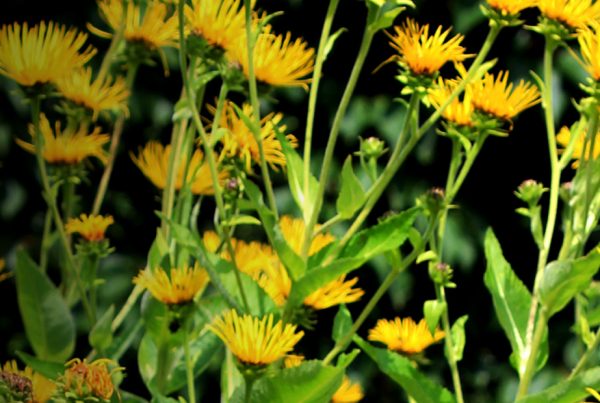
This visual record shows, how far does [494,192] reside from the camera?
7.55ft

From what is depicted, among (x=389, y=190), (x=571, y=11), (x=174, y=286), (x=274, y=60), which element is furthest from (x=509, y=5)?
(x=389, y=190)

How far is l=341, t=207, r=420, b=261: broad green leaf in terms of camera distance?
719mm

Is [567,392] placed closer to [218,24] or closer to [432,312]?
[432,312]

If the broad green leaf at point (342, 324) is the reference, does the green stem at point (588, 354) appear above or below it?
above

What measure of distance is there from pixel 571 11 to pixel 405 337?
0.25 m

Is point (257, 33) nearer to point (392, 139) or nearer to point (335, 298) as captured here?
point (335, 298)

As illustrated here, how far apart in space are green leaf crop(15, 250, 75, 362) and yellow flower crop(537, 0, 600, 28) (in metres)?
0.40

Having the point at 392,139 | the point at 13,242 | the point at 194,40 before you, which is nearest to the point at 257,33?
the point at 194,40

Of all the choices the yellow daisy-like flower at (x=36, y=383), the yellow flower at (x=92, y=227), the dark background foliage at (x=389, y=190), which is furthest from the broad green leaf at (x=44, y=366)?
the dark background foliage at (x=389, y=190)

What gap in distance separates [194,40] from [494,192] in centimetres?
160

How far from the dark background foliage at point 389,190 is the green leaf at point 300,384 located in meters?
1.42

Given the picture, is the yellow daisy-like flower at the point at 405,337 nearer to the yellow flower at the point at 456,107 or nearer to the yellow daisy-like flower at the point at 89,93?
the yellow flower at the point at 456,107

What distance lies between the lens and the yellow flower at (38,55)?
755 mm

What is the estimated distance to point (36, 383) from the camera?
0.73 metres
